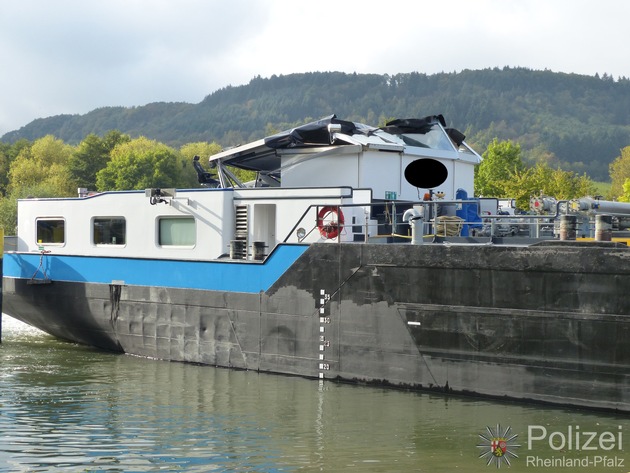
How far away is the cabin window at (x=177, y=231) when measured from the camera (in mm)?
18109

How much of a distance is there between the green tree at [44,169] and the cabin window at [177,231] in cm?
5847

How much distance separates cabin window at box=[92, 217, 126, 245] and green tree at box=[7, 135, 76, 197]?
5679 centimetres

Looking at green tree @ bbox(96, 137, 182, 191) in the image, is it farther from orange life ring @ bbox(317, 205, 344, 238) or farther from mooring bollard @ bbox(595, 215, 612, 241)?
mooring bollard @ bbox(595, 215, 612, 241)

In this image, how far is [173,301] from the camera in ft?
58.0

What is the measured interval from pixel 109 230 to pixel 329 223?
6046 mm

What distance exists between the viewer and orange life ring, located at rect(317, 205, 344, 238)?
627 inches

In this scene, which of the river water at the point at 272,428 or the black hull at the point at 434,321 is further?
the black hull at the point at 434,321

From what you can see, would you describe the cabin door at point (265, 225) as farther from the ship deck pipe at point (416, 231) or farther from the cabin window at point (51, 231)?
the cabin window at point (51, 231)

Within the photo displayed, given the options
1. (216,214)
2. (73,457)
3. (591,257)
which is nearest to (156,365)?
(216,214)

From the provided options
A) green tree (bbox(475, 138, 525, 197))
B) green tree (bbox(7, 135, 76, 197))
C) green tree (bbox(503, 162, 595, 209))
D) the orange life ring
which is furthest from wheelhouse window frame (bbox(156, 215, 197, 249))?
green tree (bbox(7, 135, 76, 197))

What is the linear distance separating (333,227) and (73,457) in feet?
21.9

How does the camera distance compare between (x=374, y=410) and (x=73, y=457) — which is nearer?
→ (x=73, y=457)

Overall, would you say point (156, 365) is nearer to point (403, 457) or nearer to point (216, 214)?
point (216, 214)

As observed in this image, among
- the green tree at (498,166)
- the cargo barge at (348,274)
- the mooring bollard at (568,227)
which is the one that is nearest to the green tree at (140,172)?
the green tree at (498,166)
